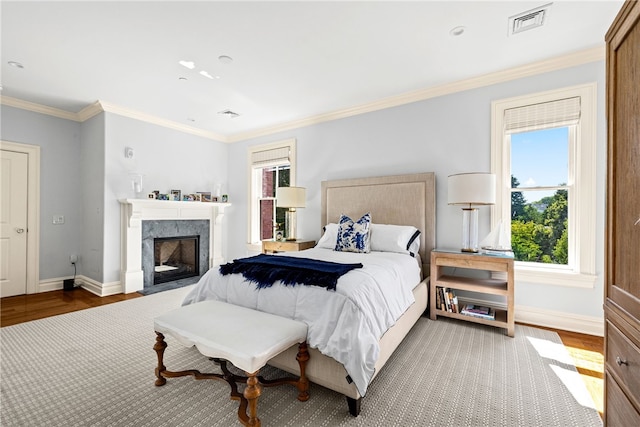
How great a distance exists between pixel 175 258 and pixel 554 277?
521cm

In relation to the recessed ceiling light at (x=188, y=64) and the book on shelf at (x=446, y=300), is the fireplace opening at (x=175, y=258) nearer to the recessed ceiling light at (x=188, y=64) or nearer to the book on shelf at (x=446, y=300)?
the recessed ceiling light at (x=188, y=64)

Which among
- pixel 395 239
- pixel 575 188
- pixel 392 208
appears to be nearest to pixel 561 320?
pixel 575 188

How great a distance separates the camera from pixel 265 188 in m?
5.34

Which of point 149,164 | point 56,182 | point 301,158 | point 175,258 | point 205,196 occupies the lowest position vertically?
point 175,258

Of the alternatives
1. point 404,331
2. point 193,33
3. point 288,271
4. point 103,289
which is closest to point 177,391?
point 288,271

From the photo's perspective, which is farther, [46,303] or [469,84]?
[46,303]

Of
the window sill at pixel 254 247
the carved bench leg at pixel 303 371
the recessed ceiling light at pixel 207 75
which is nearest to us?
the carved bench leg at pixel 303 371

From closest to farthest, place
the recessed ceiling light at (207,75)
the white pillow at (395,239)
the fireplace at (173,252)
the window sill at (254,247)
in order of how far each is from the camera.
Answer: the recessed ceiling light at (207,75) < the white pillow at (395,239) < the fireplace at (173,252) < the window sill at (254,247)

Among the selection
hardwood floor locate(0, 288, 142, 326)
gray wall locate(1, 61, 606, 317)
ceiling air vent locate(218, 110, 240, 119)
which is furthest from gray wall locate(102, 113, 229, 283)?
ceiling air vent locate(218, 110, 240, 119)

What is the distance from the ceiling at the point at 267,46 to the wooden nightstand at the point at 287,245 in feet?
6.31

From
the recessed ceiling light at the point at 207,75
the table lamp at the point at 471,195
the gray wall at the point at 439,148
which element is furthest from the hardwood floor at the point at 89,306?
the recessed ceiling light at the point at 207,75

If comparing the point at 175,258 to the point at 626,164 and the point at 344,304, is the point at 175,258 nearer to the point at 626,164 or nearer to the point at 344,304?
the point at 344,304

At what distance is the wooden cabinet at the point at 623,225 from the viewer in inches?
36.8

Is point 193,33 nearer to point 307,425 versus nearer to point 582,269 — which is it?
point 307,425
